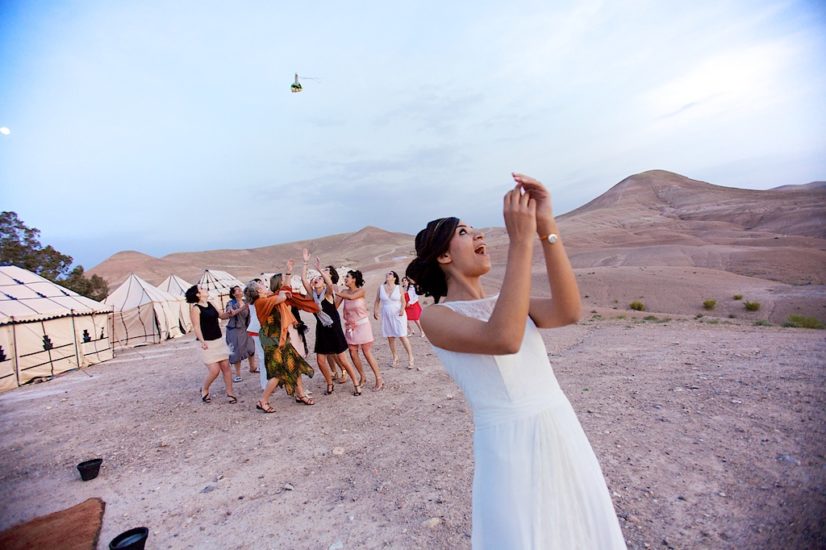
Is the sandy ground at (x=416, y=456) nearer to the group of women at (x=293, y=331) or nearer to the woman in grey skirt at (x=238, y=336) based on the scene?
the group of women at (x=293, y=331)

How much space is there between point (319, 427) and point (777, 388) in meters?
5.74

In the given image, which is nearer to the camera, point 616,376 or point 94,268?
point 616,376

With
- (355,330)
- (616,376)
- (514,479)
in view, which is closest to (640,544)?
(514,479)

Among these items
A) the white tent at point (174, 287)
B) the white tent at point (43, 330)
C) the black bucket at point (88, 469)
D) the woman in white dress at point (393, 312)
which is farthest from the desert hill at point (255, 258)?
the black bucket at point (88, 469)

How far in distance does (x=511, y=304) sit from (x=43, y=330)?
1592 cm

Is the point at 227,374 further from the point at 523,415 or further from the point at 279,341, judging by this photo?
the point at 523,415

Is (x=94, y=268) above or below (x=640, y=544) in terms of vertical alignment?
above

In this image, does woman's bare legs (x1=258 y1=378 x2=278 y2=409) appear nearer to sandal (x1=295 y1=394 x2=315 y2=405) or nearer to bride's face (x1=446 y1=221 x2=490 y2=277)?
sandal (x1=295 y1=394 x2=315 y2=405)

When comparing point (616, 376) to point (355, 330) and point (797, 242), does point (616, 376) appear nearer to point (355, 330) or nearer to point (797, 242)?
point (355, 330)

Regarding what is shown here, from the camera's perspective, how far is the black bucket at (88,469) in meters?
5.34

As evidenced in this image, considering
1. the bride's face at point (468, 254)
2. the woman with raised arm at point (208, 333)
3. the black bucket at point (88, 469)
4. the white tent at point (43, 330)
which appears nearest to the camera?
the bride's face at point (468, 254)

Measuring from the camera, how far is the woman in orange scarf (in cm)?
683

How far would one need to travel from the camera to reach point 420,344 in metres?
11.5

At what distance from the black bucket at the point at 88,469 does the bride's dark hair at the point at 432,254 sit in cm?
554
